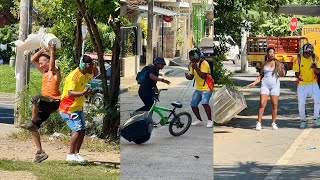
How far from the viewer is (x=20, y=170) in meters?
8.36

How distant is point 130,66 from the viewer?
3943 mm

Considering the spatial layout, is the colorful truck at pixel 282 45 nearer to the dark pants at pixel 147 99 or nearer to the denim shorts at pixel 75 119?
the denim shorts at pixel 75 119

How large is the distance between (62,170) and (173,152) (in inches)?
175

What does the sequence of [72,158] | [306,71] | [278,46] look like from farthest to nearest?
[278,46]
[306,71]
[72,158]

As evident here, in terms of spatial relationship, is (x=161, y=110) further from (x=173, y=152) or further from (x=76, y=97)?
(x=76, y=97)

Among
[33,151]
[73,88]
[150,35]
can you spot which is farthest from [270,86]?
[150,35]

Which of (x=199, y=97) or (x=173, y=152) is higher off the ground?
(x=199, y=97)

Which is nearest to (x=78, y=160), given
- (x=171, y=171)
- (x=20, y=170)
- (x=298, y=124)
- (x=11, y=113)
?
(x=20, y=170)

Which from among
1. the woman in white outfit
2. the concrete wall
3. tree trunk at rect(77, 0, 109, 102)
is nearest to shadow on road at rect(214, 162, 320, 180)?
tree trunk at rect(77, 0, 109, 102)

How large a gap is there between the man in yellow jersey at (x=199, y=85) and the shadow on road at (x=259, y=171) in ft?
16.5

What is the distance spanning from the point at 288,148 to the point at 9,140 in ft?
14.1

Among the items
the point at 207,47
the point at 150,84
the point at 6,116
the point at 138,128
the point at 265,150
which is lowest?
the point at 6,116

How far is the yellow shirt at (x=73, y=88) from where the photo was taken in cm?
790

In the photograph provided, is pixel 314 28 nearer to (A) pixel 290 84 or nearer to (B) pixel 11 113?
(A) pixel 290 84
